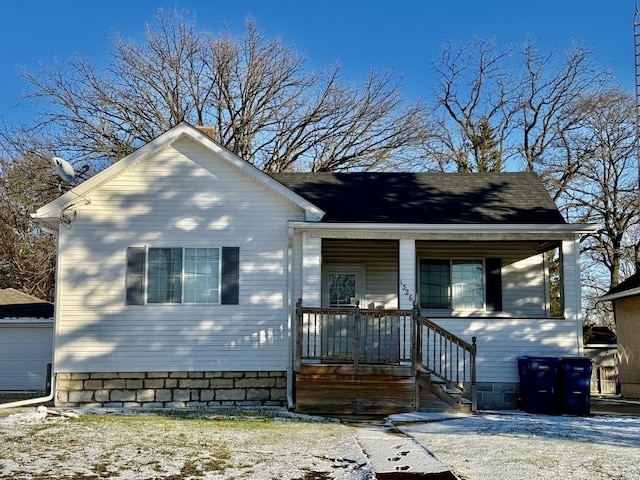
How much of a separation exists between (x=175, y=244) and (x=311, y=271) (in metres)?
2.66

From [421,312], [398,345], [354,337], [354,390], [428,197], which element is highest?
[428,197]

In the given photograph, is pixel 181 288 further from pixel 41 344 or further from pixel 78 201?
pixel 41 344

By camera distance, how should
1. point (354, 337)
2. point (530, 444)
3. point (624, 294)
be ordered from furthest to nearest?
point (624, 294) → point (354, 337) → point (530, 444)

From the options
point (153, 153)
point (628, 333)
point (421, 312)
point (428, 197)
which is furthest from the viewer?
point (628, 333)

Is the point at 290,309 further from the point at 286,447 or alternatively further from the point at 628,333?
the point at 628,333

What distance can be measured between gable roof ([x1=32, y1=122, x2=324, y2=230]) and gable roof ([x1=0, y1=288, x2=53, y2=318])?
7.26 metres

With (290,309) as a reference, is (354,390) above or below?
below

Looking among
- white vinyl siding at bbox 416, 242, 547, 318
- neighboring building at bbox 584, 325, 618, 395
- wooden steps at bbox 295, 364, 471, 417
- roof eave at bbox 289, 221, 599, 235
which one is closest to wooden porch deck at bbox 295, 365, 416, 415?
wooden steps at bbox 295, 364, 471, 417

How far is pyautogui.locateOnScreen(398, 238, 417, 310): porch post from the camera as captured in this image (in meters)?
13.5

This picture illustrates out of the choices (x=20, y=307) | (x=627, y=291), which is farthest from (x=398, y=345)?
(x=20, y=307)

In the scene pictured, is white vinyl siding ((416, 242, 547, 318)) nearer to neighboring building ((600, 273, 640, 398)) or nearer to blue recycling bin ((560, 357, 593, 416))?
blue recycling bin ((560, 357, 593, 416))

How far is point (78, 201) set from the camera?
13.4m

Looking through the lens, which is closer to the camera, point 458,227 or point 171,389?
point 171,389

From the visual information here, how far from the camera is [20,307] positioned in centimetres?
2081
